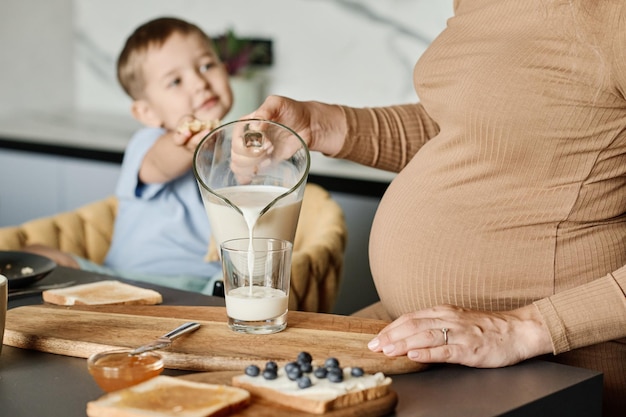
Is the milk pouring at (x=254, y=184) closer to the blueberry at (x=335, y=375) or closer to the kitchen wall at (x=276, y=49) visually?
the blueberry at (x=335, y=375)

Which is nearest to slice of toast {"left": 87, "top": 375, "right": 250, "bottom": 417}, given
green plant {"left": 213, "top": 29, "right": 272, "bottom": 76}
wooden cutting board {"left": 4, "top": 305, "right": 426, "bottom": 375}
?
wooden cutting board {"left": 4, "top": 305, "right": 426, "bottom": 375}

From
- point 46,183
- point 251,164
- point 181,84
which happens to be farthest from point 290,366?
point 46,183

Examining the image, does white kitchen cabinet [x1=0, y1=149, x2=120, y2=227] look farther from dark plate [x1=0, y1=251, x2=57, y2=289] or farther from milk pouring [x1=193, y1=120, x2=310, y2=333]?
milk pouring [x1=193, y1=120, x2=310, y2=333]

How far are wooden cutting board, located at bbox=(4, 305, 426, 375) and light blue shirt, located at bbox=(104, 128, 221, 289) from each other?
0.99 metres

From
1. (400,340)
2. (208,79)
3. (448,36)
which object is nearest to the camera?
(400,340)

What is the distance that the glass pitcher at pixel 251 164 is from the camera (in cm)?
121

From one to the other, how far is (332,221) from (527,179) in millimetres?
1002

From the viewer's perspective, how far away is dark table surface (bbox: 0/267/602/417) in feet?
3.14

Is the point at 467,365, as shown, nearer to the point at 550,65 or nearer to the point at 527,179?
the point at 527,179

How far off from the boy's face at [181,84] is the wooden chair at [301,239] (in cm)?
32

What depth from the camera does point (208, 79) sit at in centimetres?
239

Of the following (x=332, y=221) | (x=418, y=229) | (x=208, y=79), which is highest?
(x=208, y=79)

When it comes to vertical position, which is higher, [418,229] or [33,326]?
[418,229]

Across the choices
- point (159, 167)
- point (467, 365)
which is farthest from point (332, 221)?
point (467, 365)
